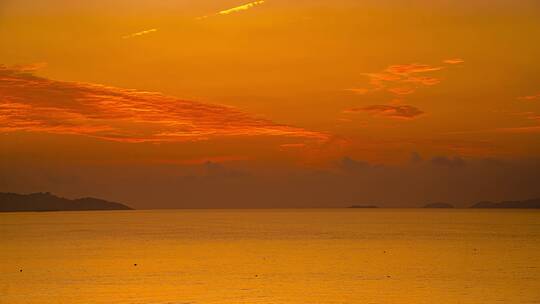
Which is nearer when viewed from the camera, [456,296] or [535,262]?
[456,296]

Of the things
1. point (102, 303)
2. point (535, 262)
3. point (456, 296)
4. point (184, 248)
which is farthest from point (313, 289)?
point (184, 248)

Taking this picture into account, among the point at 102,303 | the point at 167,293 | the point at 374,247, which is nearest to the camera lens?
the point at 102,303

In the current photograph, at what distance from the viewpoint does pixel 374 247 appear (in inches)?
4190

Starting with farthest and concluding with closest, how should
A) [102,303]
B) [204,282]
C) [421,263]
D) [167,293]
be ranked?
[421,263] → [204,282] → [167,293] → [102,303]

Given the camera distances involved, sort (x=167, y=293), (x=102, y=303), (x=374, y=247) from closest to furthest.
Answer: (x=102, y=303), (x=167, y=293), (x=374, y=247)

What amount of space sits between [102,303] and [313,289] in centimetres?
1588

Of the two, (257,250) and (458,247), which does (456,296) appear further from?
(458,247)

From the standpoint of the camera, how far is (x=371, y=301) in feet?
166

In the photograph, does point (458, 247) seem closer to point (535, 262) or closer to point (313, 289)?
point (535, 262)

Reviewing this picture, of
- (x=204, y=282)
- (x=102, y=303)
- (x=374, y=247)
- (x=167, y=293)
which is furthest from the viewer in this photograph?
(x=374, y=247)

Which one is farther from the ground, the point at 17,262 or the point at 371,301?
the point at 17,262

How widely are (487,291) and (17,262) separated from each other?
51.6 meters

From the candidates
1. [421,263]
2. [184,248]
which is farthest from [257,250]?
[421,263]

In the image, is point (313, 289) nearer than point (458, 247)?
Yes
